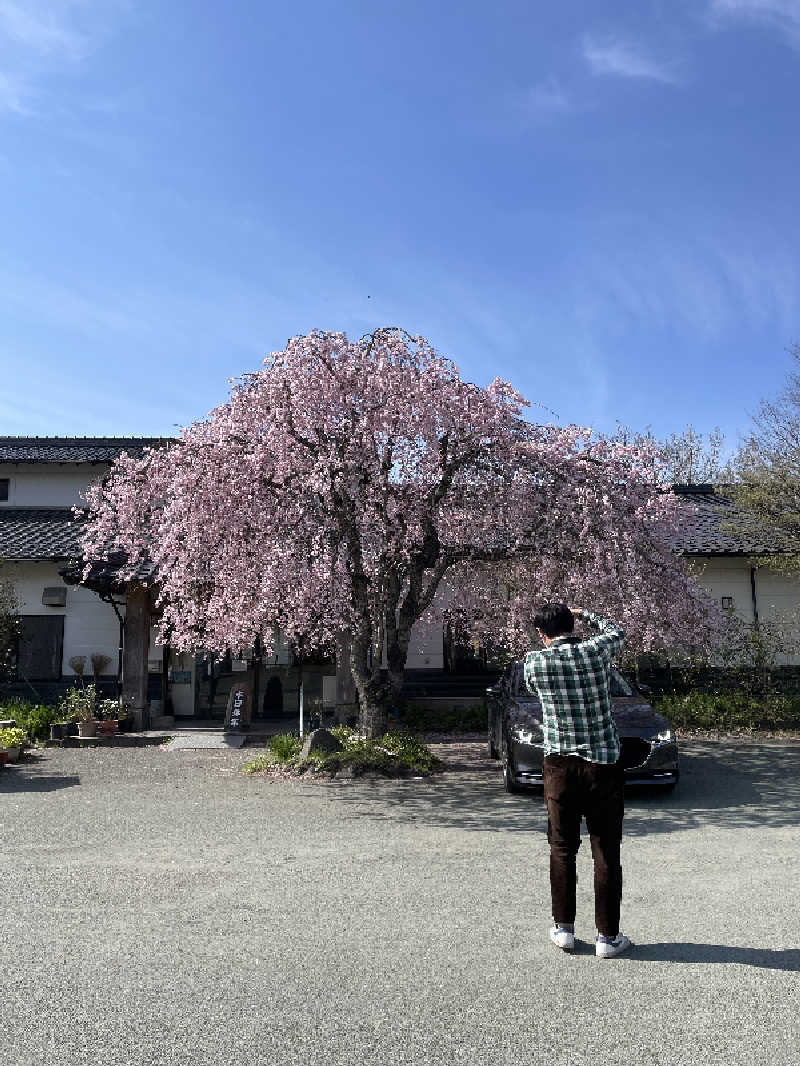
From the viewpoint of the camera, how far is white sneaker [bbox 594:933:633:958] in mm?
4641

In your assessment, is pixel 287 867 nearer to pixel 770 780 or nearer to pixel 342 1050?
pixel 342 1050

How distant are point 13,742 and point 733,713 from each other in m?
12.4

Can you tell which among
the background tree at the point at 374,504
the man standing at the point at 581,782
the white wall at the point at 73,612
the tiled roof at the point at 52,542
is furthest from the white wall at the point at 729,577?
the man standing at the point at 581,782

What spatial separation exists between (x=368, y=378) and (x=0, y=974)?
7875 millimetres

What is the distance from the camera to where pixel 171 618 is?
40.3 feet

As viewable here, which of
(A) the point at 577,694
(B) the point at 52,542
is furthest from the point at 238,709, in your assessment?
(A) the point at 577,694

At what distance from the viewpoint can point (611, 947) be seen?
4645 mm

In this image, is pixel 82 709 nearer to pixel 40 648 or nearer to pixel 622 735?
pixel 40 648

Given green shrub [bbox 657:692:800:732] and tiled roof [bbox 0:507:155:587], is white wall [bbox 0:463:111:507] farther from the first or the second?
green shrub [bbox 657:692:800:732]

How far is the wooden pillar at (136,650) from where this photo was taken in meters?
16.4

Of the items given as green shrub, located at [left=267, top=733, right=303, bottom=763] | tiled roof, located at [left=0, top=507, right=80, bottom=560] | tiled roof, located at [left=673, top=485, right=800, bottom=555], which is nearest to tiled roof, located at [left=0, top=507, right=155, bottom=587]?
tiled roof, located at [left=0, top=507, right=80, bottom=560]

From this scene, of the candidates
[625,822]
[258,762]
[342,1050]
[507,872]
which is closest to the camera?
[342,1050]

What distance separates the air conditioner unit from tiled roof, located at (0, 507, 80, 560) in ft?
2.51

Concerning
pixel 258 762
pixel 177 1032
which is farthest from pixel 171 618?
pixel 177 1032
